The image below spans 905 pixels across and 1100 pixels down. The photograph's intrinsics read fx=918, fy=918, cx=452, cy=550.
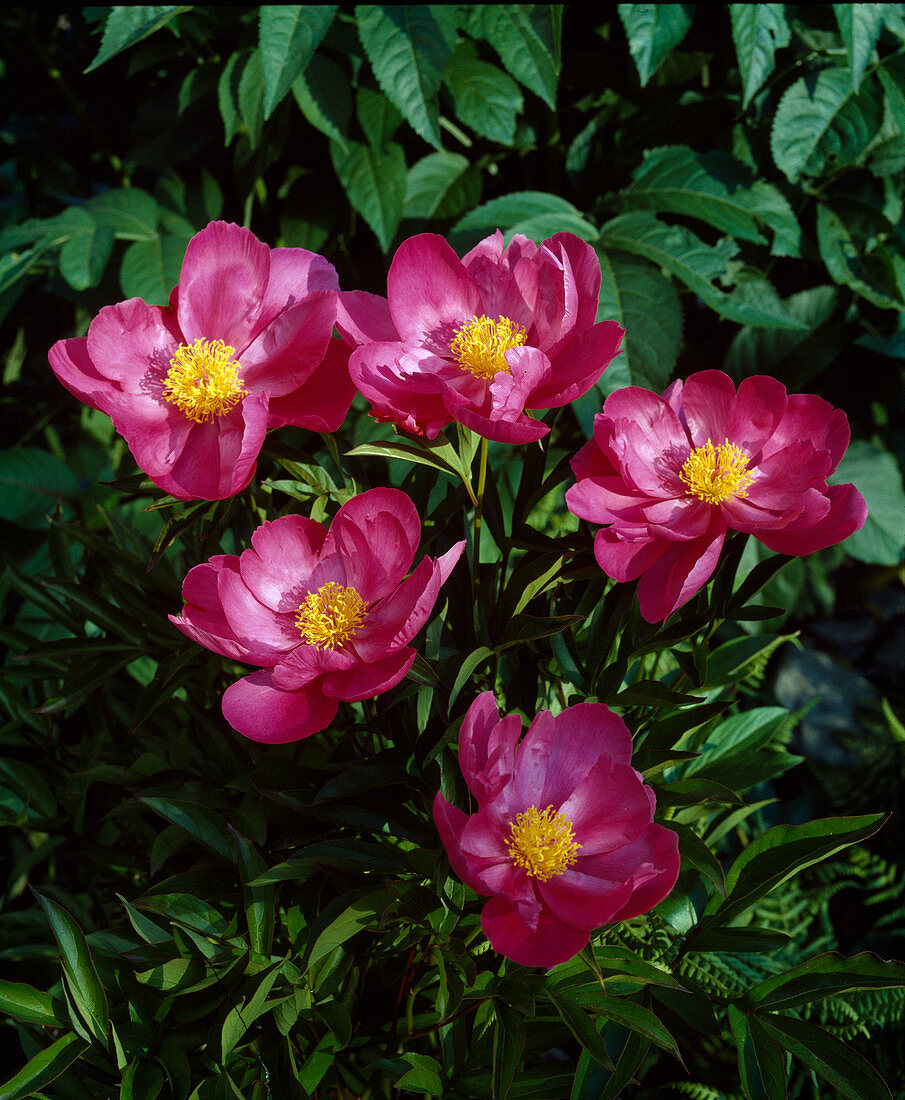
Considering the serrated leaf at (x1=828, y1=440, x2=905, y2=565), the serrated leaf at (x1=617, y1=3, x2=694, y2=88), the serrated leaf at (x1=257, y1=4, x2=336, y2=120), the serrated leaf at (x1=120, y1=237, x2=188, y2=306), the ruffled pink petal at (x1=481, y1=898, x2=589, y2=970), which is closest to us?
the ruffled pink petal at (x1=481, y1=898, x2=589, y2=970)

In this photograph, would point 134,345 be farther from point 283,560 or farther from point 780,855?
point 780,855

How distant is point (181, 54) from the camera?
1.38 m

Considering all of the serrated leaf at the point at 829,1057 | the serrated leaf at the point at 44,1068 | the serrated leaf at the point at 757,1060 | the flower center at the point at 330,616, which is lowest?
the serrated leaf at the point at 757,1060

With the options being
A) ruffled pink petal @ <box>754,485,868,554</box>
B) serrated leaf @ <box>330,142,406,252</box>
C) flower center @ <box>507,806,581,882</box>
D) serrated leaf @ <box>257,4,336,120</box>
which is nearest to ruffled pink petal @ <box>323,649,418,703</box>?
flower center @ <box>507,806,581,882</box>

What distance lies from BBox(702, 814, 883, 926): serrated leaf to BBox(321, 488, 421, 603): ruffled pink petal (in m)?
0.30

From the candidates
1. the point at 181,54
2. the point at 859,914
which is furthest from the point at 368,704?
the point at 181,54

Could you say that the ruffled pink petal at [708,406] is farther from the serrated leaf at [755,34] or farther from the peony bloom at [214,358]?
the serrated leaf at [755,34]

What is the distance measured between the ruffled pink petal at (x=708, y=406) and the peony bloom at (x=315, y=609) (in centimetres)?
19

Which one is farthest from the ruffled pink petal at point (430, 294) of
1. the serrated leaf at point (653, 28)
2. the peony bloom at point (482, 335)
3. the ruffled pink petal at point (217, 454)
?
the serrated leaf at point (653, 28)

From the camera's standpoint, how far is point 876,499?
55.7 inches

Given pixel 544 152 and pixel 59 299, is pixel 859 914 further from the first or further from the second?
pixel 59 299

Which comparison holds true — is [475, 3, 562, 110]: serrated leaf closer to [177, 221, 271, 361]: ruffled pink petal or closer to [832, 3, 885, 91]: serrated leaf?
[832, 3, 885, 91]: serrated leaf

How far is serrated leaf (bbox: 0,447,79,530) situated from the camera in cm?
124

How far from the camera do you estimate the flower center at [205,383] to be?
1.84 ft
